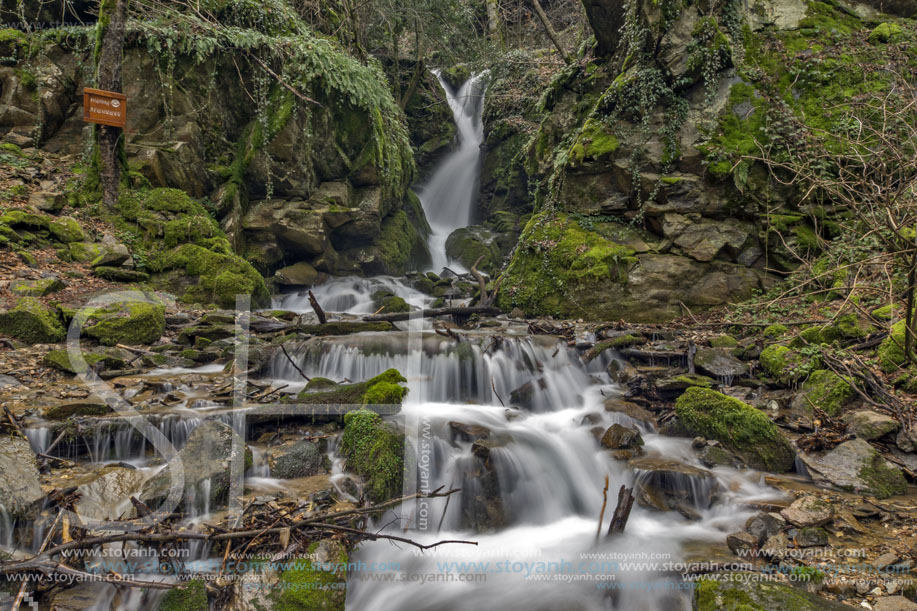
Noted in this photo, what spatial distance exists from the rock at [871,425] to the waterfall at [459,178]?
45.4ft

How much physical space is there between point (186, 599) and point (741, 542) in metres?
3.76

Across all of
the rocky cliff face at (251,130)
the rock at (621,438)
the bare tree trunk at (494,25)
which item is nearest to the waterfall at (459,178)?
the bare tree trunk at (494,25)

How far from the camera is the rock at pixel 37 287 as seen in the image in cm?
608

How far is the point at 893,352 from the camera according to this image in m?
5.11

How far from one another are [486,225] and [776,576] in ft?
49.0

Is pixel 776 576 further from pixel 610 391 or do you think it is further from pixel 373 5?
pixel 373 5

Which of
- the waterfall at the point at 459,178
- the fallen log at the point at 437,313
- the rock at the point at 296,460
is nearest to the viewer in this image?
the rock at the point at 296,460

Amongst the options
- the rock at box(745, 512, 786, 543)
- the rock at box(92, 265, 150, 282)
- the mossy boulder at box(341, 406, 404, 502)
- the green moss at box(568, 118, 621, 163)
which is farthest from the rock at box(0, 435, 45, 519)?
the green moss at box(568, 118, 621, 163)

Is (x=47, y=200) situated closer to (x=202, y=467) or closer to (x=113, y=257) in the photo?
(x=113, y=257)

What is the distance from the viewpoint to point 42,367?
513 centimetres

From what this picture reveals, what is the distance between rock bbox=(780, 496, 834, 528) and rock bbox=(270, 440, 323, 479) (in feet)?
12.6

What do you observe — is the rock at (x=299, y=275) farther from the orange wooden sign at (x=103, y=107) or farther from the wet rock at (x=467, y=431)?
the wet rock at (x=467, y=431)

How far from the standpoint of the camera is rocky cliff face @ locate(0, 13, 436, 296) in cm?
950

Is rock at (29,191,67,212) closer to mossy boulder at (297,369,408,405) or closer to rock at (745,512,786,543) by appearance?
mossy boulder at (297,369,408,405)
